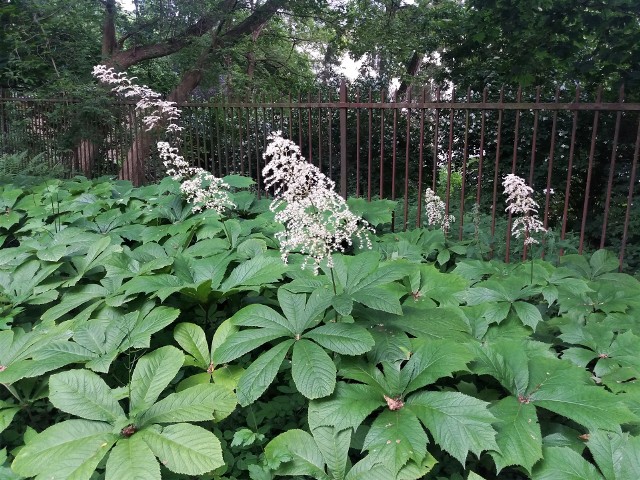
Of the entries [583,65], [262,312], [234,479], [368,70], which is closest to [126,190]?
[262,312]

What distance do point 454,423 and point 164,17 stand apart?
40.8 feet

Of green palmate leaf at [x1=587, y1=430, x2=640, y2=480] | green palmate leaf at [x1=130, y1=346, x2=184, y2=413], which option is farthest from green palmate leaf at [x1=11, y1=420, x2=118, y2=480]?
green palmate leaf at [x1=587, y1=430, x2=640, y2=480]

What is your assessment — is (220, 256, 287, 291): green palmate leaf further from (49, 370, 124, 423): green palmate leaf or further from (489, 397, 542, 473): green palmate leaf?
(489, 397, 542, 473): green palmate leaf

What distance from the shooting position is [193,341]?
2227 mm

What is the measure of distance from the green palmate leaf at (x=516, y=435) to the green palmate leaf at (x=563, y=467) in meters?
0.05

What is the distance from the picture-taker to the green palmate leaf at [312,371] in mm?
1705

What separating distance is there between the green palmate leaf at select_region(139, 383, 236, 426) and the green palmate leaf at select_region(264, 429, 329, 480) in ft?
0.74

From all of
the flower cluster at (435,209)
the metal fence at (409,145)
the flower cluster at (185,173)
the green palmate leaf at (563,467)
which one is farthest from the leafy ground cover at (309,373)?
the metal fence at (409,145)

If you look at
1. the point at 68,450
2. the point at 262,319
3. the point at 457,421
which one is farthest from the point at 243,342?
the point at 457,421

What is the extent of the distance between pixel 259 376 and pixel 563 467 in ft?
3.46

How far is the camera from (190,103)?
22.0 feet

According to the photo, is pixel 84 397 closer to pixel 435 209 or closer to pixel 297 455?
pixel 297 455

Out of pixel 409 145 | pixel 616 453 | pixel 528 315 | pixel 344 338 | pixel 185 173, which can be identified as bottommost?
pixel 616 453

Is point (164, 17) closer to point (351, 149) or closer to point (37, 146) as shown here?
point (37, 146)
